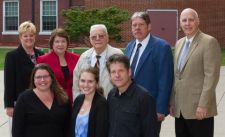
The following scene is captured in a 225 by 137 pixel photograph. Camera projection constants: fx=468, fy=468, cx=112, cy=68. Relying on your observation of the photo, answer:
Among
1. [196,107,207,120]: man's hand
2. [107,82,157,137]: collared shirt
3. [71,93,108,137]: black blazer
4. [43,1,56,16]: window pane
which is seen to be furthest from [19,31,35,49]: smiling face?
[43,1,56,16]: window pane

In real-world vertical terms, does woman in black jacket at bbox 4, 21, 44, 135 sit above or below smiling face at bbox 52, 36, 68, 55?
below

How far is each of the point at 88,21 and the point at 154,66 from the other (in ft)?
61.7

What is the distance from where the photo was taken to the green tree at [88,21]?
77.6ft

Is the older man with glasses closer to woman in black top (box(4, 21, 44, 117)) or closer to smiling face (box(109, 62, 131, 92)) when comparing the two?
woman in black top (box(4, 21, 44, 117))

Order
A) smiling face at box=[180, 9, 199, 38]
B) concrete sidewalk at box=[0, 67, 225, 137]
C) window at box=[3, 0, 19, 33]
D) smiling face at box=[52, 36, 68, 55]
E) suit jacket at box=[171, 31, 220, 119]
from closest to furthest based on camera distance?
1. suit jacket at box=[171, 31, 220, 119]
2. smiling face at box=[180, 9, 199, 38]
3. smiling face at box=[52, 36, 68, 55]
4. concrete sidewalk at box=[0, 67, 225, 137]
5. window at box=[3, 0, 19, 33]

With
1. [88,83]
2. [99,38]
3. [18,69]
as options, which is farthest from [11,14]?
[88,83]

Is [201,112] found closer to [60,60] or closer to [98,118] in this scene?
[98,118]

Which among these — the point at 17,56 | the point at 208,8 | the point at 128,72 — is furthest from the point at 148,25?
the point at 208,8

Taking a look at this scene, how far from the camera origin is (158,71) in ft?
17.1

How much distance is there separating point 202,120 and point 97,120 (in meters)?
1.44

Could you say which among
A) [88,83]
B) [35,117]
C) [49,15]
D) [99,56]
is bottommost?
[35,117]

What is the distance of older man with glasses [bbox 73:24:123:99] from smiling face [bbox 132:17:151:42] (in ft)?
0.95

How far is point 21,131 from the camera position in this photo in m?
4.80

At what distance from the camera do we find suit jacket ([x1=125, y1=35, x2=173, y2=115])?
520 centimetres
